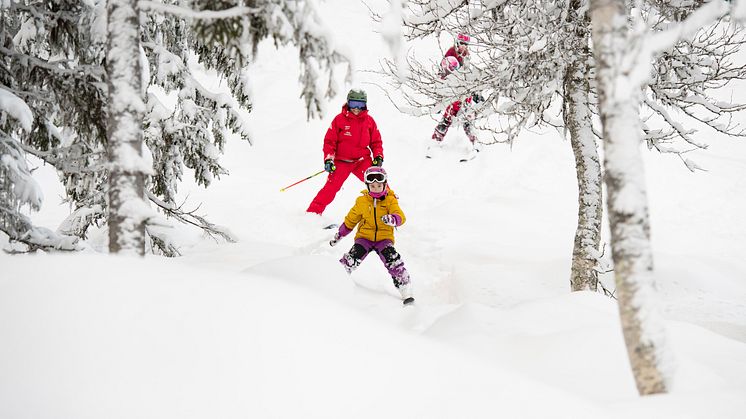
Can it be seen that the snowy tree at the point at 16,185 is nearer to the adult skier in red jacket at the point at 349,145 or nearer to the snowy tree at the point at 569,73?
the snowy tree at the point at 569,73

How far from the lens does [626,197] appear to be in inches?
89.4

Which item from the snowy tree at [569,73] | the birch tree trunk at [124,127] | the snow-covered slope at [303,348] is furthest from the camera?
the snowy tree at [569,73]

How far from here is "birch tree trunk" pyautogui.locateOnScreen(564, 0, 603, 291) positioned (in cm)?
586

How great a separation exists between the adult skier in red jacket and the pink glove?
2630 mm

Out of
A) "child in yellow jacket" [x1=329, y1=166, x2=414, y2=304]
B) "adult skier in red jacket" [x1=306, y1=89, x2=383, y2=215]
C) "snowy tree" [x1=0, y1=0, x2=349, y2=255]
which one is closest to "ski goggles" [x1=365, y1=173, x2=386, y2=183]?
"child in yellow jacket" [x1=329, y1=166, x2=414, y2=304]

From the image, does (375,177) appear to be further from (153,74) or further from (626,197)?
(626,197)

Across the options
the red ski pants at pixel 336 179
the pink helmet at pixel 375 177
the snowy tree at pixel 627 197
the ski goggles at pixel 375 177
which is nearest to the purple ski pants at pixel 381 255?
the pink helmet at pixel 375 177

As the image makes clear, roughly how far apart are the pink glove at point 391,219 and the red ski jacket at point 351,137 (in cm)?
280

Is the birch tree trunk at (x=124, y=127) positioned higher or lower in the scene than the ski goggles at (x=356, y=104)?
lower

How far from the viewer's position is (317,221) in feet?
29.5

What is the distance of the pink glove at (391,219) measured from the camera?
5.87 metres

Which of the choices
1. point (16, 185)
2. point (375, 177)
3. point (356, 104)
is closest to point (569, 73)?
point (375, 177)

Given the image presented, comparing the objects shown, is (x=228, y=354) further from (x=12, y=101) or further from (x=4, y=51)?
(x=4, y=51)

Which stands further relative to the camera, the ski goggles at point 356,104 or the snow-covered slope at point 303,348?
the ski goggles at point 356,104
